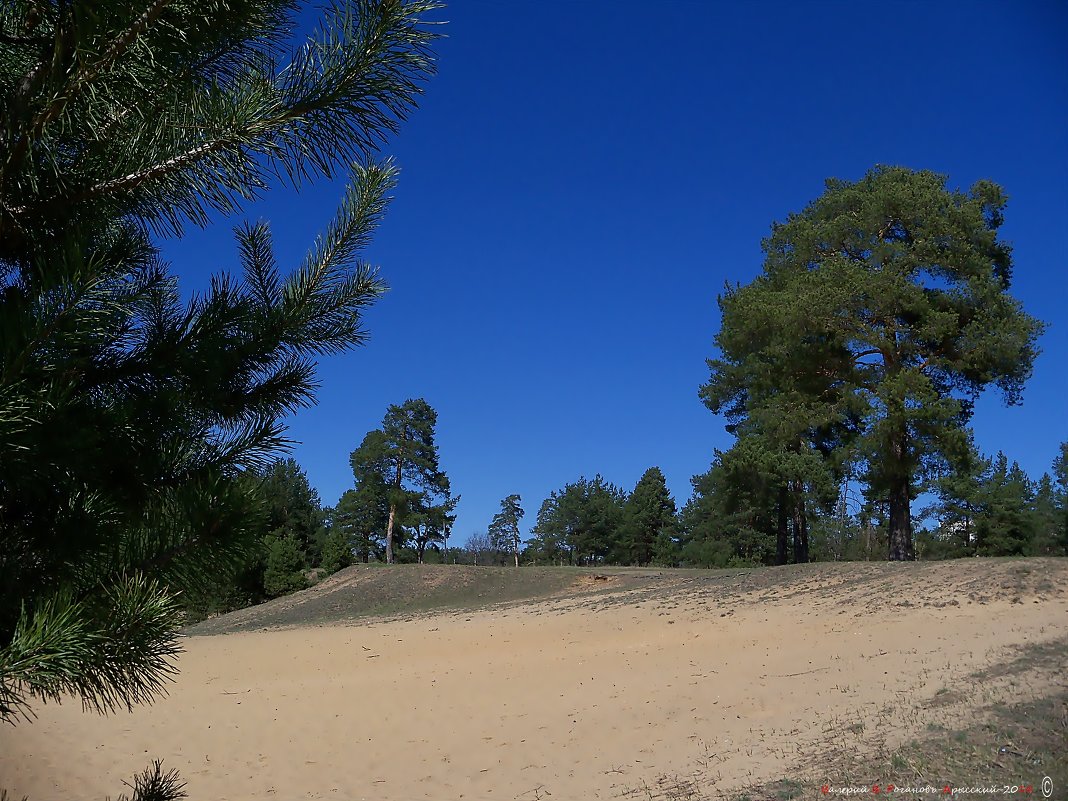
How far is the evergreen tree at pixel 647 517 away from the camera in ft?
194

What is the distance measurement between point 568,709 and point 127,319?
9.83 metres

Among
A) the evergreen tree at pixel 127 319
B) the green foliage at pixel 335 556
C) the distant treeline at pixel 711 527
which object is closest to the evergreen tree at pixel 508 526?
the distant treeline at pixel 711 527

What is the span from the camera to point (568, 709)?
34.6 ft

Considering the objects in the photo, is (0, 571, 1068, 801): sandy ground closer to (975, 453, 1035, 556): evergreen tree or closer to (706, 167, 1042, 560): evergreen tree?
(706, 167, 1042, 560): evergreen tree

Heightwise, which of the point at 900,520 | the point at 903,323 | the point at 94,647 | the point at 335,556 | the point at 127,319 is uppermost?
the point at 903,323

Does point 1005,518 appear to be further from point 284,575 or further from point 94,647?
point 94,647

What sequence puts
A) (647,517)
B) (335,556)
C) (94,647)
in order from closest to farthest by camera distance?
(94,647)
(335,556)
(647,517)

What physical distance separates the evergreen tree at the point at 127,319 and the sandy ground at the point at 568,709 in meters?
6.09

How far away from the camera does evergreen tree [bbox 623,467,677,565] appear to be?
5900 centimetres

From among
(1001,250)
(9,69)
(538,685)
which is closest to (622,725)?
(538,685)

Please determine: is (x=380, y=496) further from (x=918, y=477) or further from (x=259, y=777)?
(x=259, y=777)

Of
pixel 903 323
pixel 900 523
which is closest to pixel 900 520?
pixel 900 523

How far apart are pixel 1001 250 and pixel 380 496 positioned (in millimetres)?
35346

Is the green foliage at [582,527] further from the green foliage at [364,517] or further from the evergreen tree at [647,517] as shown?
the green foliage at [364,517]
